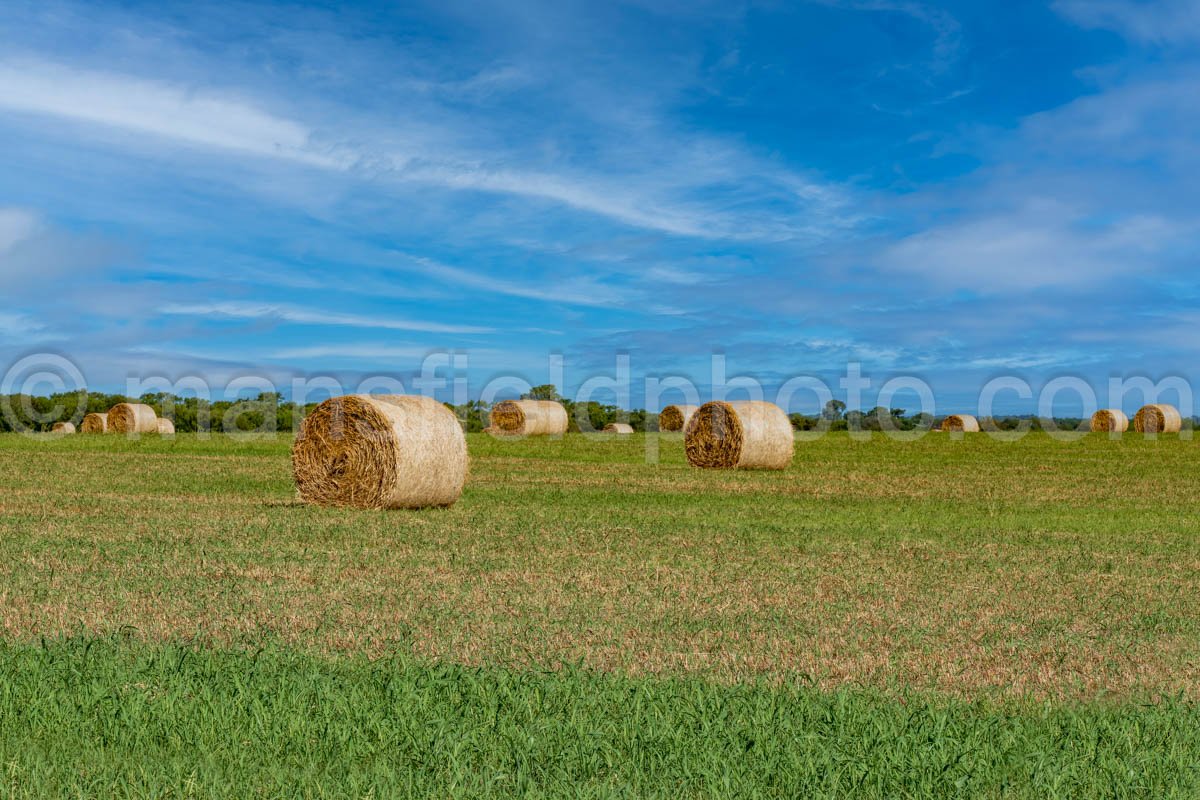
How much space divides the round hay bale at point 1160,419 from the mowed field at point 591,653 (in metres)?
39.3

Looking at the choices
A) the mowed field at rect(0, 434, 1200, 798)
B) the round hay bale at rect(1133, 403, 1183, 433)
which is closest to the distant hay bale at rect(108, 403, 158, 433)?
the mowed field at rect(0, 434, 1200, 798)

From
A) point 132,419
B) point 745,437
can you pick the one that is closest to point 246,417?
point 132,419

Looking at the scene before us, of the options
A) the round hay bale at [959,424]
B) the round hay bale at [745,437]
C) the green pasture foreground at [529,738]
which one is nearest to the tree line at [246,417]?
the round hay bale at [959,424]

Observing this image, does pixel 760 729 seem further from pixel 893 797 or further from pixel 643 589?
pixel 643 589

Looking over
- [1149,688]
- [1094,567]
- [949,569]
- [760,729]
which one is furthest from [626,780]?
[1094,567]

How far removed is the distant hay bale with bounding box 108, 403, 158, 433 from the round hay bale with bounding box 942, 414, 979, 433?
37210 millimetres

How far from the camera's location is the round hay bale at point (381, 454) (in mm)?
16734

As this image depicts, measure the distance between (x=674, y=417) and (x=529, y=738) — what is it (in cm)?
4309

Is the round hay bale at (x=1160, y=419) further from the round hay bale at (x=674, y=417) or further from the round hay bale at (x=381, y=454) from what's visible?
the round hay bale at (x=381, y=454)

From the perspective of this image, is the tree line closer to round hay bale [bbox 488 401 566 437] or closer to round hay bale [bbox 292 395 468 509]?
round hay bale [bbox 488 401 566 437]

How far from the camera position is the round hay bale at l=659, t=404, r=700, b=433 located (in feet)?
158

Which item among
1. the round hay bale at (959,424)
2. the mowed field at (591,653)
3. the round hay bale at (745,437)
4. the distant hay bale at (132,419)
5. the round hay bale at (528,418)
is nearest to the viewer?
the mowed field at (591,653)

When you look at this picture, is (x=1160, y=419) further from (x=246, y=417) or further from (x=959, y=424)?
(x=246, y=417)

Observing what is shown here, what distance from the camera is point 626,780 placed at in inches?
195
